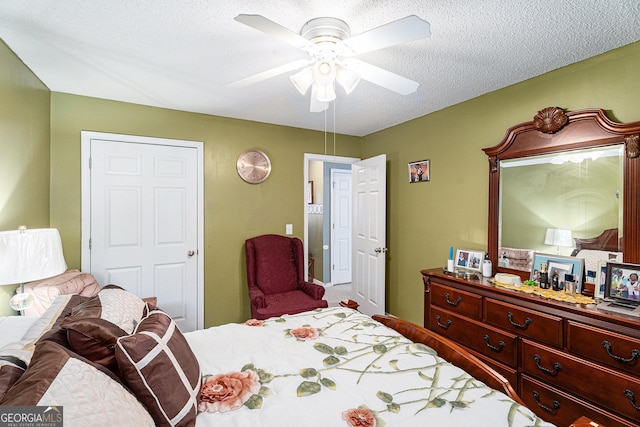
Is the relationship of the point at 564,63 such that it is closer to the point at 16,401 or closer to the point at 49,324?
the point at 16,401

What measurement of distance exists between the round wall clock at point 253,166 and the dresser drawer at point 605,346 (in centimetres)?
301

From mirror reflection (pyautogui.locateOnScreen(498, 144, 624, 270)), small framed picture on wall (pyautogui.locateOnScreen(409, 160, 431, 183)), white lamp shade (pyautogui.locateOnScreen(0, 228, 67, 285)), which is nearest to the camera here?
white lamp shade (pyautogui.locateOnScreen(0, 228, 67, 285))

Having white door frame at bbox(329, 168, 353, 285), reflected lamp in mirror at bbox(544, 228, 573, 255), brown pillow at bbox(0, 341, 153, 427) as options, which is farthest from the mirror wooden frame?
white door frame at bbox(329, 168, 353, 285)

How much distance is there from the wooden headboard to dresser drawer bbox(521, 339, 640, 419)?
29.3 inches

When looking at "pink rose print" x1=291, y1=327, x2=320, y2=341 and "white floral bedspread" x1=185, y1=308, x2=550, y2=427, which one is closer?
"white floral bedspread" x1=185, y1=308, x2=550, y2=427

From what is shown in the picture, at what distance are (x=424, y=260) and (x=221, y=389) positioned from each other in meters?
2.59

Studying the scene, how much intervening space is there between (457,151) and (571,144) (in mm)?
934

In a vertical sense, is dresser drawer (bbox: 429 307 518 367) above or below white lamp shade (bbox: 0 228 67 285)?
below

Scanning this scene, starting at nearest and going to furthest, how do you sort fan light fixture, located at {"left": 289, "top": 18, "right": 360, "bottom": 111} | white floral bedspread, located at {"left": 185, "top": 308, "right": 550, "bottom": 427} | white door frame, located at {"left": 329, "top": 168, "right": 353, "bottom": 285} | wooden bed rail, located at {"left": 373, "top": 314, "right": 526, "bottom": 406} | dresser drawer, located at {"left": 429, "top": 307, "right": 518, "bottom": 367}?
1. white floral bedspread, located at {"left": 185, "top": 308, "right": 550, "bottom": 427}
2. wooden bed rail, located at {"left": 373, "top": 314, "right": 526, "bottom": 406}
3. fan light fixture, located at {"left": 289, "top": 18, "right": 360, "bottom": 111}
4. dresser drawer, located at {"left": 429, "top": 307, "right": 518, "bottom": 367}
5. white door frame, located at {"left": 329, "top": 168, "right": 353, "bottom": 285}

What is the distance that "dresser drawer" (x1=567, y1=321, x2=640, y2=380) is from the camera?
1508mm

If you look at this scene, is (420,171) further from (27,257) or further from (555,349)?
(27,257)

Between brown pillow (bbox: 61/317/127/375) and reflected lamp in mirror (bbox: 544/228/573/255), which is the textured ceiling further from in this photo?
brown pillow (bbox: 61/317/127/375)

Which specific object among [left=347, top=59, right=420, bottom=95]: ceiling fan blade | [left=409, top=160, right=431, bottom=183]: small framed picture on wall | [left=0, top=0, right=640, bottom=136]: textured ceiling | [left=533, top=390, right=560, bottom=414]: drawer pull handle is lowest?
[left=533, top=390, right=560, bottom=414]: drawer pull handle

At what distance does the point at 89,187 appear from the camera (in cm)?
275
